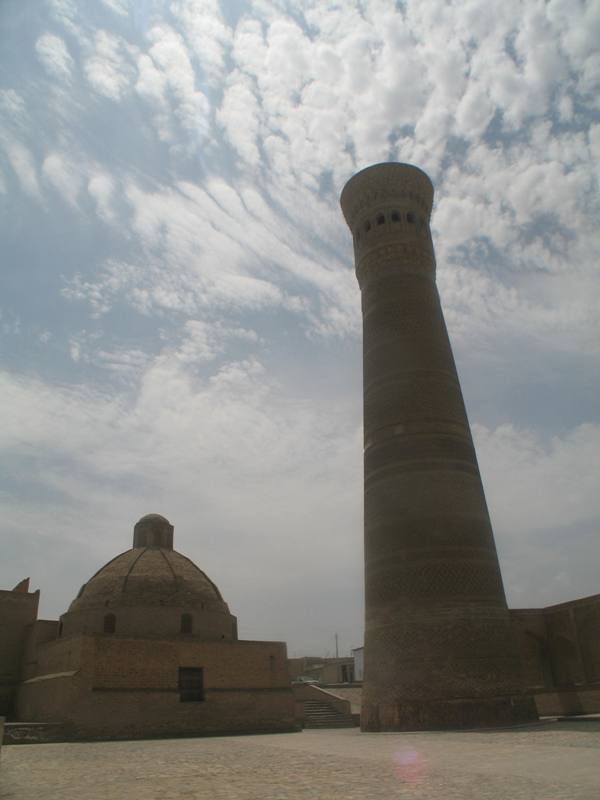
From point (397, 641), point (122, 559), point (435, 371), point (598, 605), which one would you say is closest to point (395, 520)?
point (397, 641)

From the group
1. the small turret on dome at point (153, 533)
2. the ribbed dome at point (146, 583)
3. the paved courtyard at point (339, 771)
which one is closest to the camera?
the paved courtyard at point (339, 771)

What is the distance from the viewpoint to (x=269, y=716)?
68.3 ft

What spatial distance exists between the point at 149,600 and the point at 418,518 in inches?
430

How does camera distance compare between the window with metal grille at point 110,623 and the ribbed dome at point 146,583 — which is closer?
the window with metal grille at point 110,623

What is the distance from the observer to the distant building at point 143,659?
1806 centimetres

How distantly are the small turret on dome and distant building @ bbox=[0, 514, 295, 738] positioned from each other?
4cm

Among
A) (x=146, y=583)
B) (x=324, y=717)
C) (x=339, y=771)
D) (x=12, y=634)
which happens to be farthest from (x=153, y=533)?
(x=339, y=771)

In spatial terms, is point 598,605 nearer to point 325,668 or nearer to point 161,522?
point 161,522

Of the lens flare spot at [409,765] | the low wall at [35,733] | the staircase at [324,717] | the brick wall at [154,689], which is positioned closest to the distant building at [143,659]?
the brick wall at [154,689]

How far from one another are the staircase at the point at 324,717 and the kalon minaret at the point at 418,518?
773 centimetres

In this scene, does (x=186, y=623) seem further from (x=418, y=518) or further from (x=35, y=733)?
(x=418, y=518)

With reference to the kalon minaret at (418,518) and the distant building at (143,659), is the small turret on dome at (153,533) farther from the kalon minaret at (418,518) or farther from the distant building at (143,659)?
the kalon minaret at (418,518)

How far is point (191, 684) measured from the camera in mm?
19969

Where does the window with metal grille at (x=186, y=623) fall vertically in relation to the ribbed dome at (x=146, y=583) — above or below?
below
